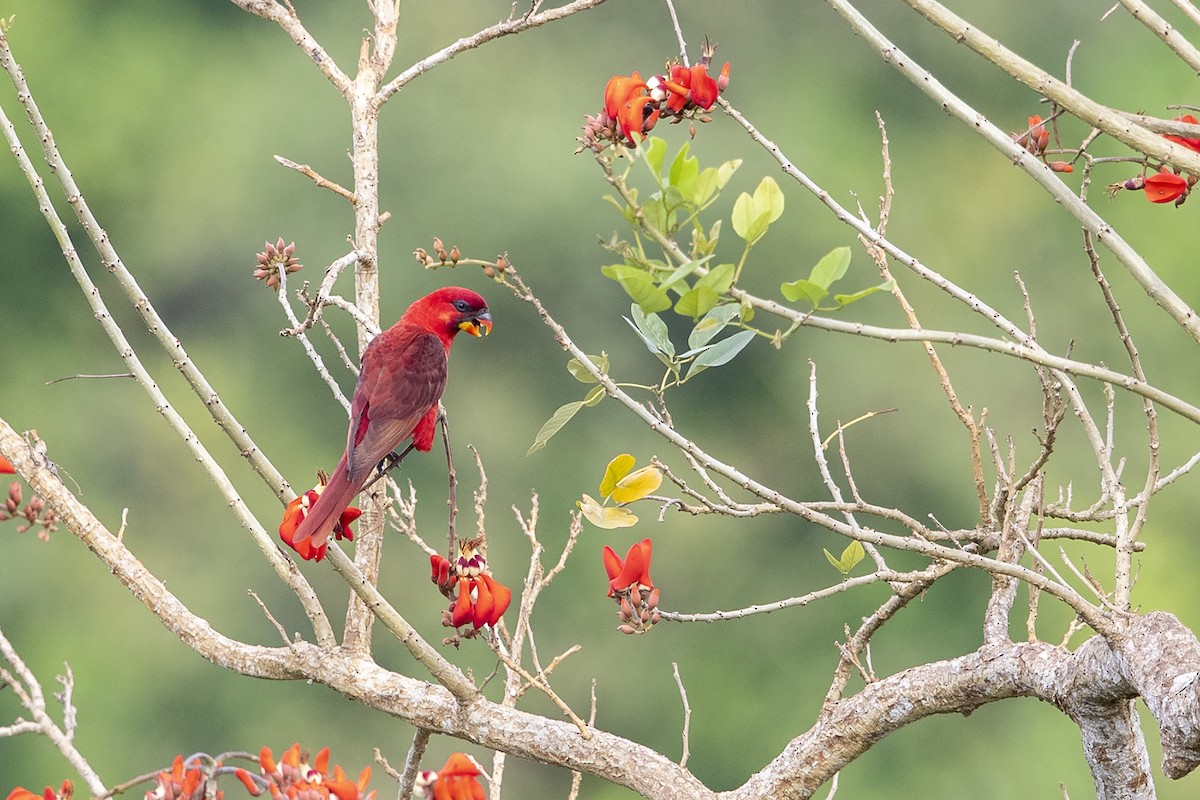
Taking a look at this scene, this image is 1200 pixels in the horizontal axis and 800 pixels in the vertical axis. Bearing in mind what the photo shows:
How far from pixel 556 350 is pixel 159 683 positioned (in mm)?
3223

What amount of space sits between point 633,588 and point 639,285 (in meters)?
0.60

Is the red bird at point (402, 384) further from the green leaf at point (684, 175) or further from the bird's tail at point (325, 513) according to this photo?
the green leaf at point (684, 175)

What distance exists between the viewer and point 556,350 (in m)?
8.73

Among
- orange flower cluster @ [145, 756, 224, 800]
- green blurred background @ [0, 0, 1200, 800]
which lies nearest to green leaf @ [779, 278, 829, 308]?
orange flower cluster @ [145, 756, 224, 800]

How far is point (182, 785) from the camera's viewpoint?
1.45m

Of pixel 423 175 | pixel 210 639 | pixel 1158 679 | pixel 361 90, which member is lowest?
pixel 1158 679

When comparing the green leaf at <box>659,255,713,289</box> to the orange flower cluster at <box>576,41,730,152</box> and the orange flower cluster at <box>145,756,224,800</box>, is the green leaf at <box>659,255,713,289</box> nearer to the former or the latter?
the orange flower cluster at <box>576,41,730,152</box>

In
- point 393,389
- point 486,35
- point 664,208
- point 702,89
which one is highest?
point 486,35

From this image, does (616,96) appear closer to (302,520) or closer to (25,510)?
(302,520)

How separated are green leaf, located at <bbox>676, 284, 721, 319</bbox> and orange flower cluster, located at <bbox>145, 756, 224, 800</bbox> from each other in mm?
738

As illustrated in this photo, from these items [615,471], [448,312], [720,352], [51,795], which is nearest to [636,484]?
[615,471]

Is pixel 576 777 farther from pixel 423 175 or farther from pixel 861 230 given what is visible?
pixel 423 175

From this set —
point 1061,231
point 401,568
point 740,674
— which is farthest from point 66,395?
point 1061,231

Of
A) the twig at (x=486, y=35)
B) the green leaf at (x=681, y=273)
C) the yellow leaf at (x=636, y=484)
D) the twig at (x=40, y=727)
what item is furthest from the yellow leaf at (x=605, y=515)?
the twig at (x=486, y=35)
